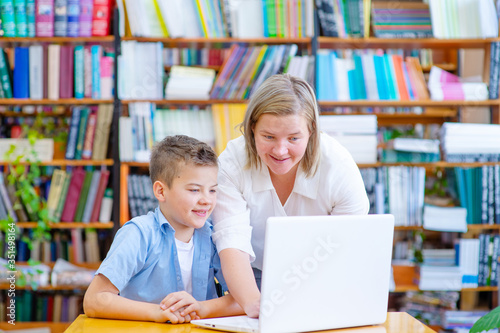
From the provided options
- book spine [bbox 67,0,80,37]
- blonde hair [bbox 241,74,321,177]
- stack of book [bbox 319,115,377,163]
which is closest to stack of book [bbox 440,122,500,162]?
stack of book [bbox 319,115,377,163]

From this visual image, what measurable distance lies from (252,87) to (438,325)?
1694 millimetres

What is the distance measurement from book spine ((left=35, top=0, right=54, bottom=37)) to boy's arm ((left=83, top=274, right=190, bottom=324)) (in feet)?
6.85

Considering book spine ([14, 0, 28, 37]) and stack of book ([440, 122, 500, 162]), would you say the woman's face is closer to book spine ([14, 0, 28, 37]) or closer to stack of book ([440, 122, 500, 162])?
stack of book ([440, 122, 500, 162])

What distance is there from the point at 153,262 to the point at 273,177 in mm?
430

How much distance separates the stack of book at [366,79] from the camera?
291 cm

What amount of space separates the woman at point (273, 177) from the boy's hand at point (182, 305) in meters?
0.11

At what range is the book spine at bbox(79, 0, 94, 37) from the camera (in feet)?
9.53

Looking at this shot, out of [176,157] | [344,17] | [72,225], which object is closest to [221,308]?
[176,157]

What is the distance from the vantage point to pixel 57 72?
2.94 meters

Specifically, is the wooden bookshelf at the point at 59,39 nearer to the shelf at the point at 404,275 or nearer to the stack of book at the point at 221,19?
the stack of book at the point at 221,19

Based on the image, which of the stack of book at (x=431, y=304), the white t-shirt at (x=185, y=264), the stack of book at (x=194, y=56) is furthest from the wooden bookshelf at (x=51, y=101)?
the stack of book at (x=431, y=304)

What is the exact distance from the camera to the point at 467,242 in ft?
9.57

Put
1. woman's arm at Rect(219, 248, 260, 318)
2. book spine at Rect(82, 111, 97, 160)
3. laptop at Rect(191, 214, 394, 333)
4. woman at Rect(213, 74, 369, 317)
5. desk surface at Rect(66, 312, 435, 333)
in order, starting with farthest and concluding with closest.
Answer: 1. book spine at Rect(82, 111, 97, 160)
2. woman at Rect(213, 74, 369, 317)
3. woman's arm at Rect(219, 248, 260, 318)
4. desk surface at Rect(66, 312, 435, 333)
5. laptop at Rect(191, 214, 394, 333)

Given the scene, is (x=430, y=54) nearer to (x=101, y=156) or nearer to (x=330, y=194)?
(x=101, y=156)
